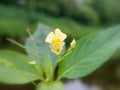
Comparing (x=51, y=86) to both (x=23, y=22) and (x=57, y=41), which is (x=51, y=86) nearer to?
(x=57, y=41)

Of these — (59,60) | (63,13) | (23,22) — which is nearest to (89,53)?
(59,60)

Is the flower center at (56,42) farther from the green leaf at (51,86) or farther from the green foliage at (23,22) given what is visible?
the green foliage at (23,22)

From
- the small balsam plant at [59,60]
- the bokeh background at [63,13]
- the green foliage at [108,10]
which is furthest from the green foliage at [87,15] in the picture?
the small balsam plant at [59,60]

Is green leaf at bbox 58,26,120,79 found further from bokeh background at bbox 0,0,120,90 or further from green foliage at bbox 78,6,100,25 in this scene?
green foliage at bbox 78,6,100,25

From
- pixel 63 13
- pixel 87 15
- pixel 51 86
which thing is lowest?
pixel 51 86

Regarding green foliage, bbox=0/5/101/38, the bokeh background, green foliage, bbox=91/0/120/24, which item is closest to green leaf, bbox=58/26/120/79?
green foliage, bbox=0/5/101/38

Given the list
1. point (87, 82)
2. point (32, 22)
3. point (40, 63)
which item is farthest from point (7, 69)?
point (32, 22)

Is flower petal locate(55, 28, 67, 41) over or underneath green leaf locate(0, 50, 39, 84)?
over
